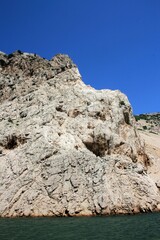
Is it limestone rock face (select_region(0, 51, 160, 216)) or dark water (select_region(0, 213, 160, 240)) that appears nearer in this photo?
dark water (select_region(0, 213, 160, 240))

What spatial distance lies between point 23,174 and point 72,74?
18.8 meters

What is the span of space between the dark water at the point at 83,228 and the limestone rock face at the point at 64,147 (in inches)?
103

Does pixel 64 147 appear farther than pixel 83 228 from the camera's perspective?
Yes

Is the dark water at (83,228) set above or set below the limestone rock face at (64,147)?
below

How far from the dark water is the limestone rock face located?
8.60 ft

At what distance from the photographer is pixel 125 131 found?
41719 millimetres

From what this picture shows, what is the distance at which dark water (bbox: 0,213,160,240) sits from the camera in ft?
67.1

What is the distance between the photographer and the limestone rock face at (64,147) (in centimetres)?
3041

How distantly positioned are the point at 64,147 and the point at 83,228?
43.1 ft

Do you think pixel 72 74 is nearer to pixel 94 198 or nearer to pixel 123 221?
pixel 94 198

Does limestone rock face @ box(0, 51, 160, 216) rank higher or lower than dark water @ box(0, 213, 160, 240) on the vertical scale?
higher

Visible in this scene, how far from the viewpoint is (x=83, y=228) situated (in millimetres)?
23078

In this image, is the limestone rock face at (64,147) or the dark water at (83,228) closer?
the dark water at (83,228)

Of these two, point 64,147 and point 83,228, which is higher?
point 64,147
